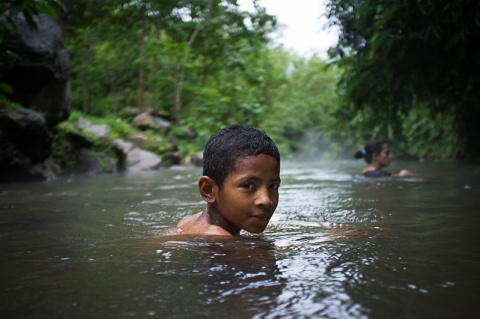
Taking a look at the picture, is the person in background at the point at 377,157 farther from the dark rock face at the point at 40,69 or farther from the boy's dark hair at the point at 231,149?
the dark rock face at the point at 40,69

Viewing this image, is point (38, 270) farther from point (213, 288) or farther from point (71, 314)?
point (213, 288)

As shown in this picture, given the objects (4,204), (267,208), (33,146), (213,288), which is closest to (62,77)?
(33,146)

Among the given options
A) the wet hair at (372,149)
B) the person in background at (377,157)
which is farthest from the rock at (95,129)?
the person in background at (377,157)

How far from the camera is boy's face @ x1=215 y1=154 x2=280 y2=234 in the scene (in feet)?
8.59

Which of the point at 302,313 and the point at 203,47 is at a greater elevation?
the point at 203,47

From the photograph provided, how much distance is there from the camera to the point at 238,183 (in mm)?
2664

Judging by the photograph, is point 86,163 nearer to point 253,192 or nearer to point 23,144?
point 23,144

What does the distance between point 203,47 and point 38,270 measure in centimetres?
2231

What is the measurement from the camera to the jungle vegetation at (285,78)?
23.2 ft

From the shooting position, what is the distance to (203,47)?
76.3 ft

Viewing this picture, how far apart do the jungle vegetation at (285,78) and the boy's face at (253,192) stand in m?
2.26

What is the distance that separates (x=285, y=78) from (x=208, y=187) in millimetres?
40960

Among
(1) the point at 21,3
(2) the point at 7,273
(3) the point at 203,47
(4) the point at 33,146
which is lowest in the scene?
(2) the point at 7,273

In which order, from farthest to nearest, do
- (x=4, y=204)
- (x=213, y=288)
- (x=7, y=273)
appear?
(x=4, y=204), (x=7, y=273), (x=213, y=288)
